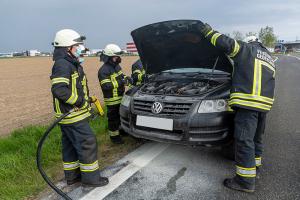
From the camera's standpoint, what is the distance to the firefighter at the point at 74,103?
10.1 ft

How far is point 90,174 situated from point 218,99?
180 cm

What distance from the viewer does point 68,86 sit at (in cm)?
313

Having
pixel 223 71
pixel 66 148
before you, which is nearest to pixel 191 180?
pixel 66 148

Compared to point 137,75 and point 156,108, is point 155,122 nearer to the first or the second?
point 156,108

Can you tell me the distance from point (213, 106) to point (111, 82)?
1.95 m

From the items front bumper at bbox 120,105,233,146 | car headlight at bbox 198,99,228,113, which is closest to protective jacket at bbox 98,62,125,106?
front bumper at bbox 120,105,233,146

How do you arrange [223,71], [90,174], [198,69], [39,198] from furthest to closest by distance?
[198,69]
[223,71]
[90,174]
[39,198]

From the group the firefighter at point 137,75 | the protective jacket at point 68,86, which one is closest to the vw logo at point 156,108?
the protective jacket at point 68,86

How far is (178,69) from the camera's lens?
5.08 meters

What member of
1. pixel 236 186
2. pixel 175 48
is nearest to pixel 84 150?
pixel 236 186

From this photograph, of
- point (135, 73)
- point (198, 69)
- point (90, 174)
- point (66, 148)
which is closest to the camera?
point (90, 174)

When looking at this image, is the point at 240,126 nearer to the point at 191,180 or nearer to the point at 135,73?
the point at 191,180

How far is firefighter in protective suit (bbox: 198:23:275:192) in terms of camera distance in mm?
3047

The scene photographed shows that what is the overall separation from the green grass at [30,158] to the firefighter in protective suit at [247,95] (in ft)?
5.71
